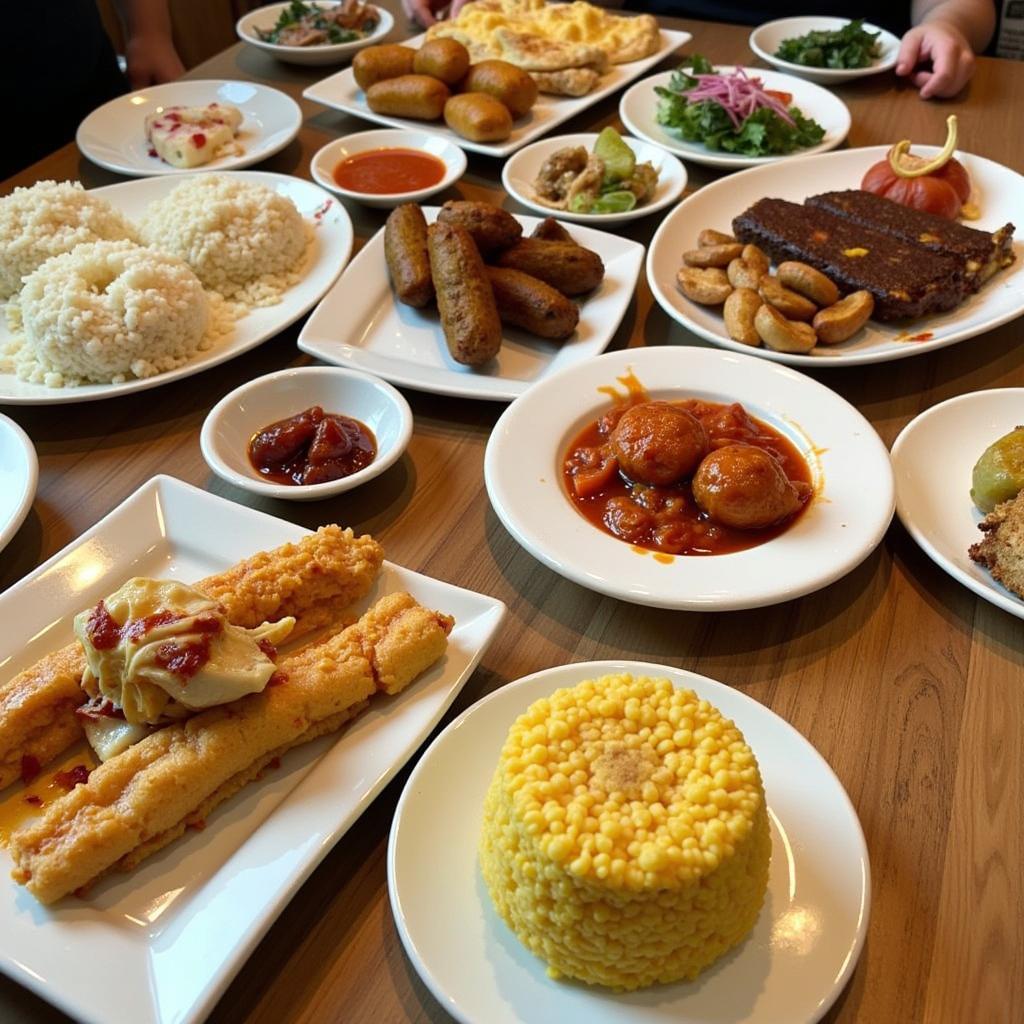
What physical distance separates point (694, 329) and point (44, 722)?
174 cm

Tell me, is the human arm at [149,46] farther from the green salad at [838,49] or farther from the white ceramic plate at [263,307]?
the green salad at [838,49]

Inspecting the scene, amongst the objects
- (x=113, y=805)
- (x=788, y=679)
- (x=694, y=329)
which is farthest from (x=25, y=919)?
(x=694, y=329)

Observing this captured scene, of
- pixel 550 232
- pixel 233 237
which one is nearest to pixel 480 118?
pixel 550 232

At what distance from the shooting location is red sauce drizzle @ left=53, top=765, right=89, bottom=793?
143 cm

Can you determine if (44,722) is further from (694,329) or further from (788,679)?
(694,329)

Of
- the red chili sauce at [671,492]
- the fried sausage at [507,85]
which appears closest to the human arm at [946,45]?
the fried sausage at [507,85]

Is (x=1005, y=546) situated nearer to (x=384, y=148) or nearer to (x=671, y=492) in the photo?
(x=671, y=492)

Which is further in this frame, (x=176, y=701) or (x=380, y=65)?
(x=380, y=65)

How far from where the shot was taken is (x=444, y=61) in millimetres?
3545

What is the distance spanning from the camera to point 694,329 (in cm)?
237

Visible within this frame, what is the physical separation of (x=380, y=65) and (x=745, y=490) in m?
2.76

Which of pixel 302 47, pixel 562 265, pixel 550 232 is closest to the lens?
pixel 562 265

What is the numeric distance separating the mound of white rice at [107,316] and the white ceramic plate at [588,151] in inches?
46.7

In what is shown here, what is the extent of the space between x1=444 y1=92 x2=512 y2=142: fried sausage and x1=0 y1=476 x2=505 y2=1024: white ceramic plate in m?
2.09
